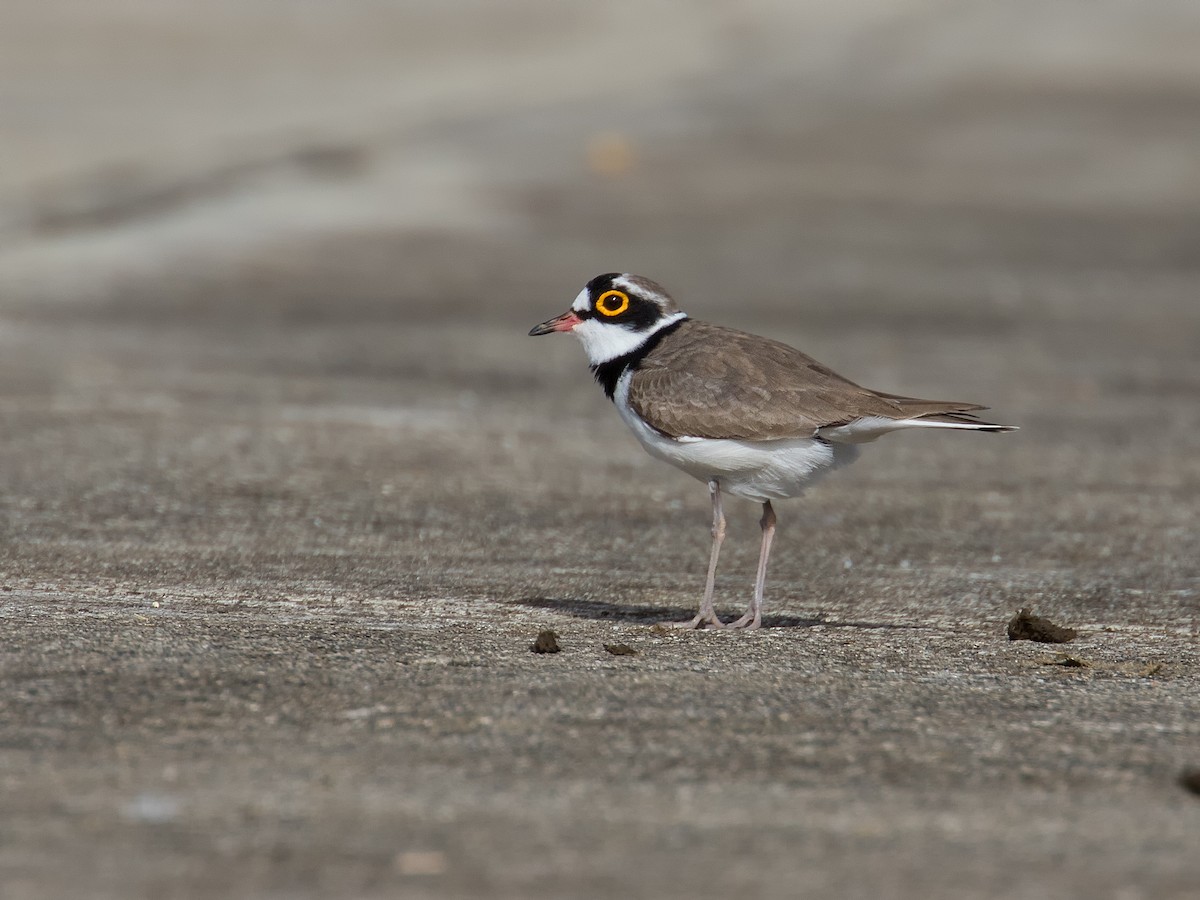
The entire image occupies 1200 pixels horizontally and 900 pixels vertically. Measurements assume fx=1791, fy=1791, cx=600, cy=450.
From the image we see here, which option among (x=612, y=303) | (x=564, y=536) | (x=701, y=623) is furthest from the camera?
(x=564, y=536)

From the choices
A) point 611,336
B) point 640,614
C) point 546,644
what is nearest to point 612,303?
point 611,336

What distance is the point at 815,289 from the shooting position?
615 inches

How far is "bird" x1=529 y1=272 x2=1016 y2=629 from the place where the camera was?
6.50m

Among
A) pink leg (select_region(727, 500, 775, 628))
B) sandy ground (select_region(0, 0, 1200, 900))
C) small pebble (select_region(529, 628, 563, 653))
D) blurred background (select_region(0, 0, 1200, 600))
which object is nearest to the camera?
sandy ground (select_region(0, 0, 1200, 900))

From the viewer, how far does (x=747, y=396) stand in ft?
21.8

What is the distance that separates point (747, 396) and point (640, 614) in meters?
0.93

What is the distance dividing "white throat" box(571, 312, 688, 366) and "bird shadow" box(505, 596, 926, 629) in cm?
100

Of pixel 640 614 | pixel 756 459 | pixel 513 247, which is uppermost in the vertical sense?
pixel 513 247

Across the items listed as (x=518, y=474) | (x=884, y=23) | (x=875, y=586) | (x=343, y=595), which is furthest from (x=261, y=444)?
(x=884, y=23)

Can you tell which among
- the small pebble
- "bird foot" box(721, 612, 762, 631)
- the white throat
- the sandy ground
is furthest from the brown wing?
the small pebble

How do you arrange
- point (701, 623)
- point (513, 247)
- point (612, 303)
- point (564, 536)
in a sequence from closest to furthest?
point (701, 623)
point (612, 303)
point (564, 536)
point (513, 247)

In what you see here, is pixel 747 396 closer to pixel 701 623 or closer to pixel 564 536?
pixel 701 623

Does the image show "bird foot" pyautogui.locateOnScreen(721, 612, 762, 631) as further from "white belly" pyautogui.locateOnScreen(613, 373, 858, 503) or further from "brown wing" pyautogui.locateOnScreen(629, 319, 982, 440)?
"brown wing" pyautogui.locateOnScreen(629, 319, 982, 440)

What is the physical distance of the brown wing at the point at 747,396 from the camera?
6.50 m
